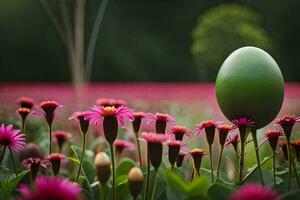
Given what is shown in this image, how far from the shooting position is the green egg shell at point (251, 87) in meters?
0.56

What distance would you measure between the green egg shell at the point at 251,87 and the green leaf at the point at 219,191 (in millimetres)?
114

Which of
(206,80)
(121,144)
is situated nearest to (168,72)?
(206,80)

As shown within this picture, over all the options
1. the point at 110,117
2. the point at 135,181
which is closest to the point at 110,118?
the point at 110,117

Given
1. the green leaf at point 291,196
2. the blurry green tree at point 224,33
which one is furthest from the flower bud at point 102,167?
the blurry green tree at point 224,33

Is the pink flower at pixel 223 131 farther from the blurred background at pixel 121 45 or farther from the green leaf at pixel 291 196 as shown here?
the blurred background at pixel 121 45

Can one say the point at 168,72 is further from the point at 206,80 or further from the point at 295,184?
the point at 295,184

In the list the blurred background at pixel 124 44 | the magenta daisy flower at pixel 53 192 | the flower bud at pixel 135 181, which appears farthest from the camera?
the blurred background at pixel 124 44

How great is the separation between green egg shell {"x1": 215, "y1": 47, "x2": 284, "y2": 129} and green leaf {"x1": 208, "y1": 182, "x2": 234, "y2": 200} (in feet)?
0.38

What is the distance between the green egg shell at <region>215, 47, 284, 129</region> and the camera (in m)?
0.56

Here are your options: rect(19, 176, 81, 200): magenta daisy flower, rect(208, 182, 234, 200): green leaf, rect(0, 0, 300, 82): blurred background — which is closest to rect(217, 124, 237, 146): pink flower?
rect(208, 182, 234, 200): green leaf

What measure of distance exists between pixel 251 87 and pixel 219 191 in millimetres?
128

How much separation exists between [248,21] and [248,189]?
24.3 ft

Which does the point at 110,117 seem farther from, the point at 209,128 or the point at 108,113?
the point at 209,128

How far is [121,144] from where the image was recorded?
793 mm
